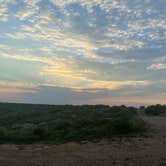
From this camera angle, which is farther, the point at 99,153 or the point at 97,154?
the point at 99,153

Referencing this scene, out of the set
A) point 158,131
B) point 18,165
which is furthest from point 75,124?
point 18,165

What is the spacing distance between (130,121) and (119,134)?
6.84 ft

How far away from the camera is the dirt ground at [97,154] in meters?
16.6

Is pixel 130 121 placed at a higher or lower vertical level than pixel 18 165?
higher

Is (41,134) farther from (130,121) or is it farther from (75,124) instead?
(130,121)

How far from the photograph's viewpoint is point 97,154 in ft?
62.2

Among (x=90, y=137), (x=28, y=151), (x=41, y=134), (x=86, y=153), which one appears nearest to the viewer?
(x=86, y=153)

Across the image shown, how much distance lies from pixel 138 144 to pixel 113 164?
256 inches

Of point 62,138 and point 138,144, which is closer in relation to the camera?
point 138,144

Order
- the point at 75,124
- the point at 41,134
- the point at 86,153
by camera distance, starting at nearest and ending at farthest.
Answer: the point at 86,153 < the point at 41,134 < the point at 75,124

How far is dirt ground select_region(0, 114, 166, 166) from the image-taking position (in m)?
16.6

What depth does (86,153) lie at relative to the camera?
19406 millimetres

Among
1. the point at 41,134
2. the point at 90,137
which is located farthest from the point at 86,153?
the point at 41,134

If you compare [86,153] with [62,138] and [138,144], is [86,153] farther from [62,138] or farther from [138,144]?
[62,138]
